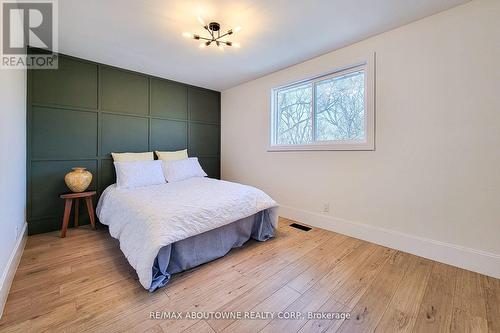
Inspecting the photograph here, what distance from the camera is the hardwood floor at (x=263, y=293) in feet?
4.23

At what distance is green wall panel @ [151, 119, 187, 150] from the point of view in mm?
3590

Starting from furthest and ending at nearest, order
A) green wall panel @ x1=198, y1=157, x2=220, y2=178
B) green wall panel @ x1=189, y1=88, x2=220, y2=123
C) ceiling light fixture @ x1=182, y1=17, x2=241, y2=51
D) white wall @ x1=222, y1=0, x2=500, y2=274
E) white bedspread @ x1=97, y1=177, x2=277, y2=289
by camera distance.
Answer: green wall panel @ x1=198, y1=157, x2=220, y2=178 < green wall panel @ x1=189, y1=88, x2=220, y2=123 < ceiling light fixture @ x1=182, y1=17, x2=241, y2=51 < white wall @ x1=222, y1=0, x2=500, y2=274 < white bedspread @ x1=97, y1=177, x2=277, y2=289

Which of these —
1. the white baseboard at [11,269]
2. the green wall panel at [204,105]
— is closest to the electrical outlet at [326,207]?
the green wall panel at [204,105]

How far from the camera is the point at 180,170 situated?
3.34 meters

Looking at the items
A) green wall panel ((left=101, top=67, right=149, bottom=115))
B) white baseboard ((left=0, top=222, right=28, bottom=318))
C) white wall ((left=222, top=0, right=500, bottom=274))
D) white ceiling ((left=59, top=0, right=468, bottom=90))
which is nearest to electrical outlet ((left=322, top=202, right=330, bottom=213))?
white wall ((left=222, top=0, right=500, bottom=274))

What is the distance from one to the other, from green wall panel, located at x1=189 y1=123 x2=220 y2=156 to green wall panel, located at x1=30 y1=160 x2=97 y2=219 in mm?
1832

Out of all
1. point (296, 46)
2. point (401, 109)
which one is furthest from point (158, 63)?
point (401, 109)

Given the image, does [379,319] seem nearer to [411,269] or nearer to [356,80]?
[411,269]

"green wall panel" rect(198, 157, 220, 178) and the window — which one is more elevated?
the window

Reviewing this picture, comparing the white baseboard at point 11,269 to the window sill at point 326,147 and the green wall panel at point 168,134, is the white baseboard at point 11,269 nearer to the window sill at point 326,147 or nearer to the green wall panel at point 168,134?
the green wall panel at point 168,134

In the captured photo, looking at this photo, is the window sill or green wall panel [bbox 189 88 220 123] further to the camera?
green wall panel [bbox 189 88 220 123]

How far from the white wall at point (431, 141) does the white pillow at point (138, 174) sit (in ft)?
7.39

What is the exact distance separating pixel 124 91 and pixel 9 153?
1.88m

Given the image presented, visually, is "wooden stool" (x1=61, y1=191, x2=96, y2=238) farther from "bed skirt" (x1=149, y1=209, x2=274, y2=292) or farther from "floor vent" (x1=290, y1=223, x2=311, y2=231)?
"floor vent" (x1=290, y1=223, x2=311, y2=231)
